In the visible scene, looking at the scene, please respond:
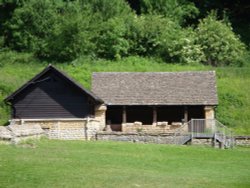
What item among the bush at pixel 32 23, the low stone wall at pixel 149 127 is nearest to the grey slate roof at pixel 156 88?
the low stone wall at pixel 149 127

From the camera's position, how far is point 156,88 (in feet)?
152

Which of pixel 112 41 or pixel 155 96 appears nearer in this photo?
pixel 155 96

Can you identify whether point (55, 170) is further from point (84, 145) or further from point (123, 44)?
point (123, 44)

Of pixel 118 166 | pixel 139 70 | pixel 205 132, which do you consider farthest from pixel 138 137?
pixel 139 70

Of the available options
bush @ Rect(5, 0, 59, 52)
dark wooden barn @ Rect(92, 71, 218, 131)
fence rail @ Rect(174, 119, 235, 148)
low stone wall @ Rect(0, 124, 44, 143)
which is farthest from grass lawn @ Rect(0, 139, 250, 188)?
bush @ Rect(5, 0, 59, 52)

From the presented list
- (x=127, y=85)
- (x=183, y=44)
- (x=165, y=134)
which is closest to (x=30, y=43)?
(x=183, y=44)

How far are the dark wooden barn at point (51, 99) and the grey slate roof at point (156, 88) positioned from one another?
3010 mm

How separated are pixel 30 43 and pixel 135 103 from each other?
21.8 m

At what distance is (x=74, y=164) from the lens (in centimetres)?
2423

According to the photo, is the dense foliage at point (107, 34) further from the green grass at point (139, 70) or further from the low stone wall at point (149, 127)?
the low stone wall at point (149, 127)

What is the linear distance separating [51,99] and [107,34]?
20.0 meters

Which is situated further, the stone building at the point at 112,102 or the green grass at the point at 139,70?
the green grass at the point at 139,70

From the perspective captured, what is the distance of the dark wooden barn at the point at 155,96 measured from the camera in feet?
146

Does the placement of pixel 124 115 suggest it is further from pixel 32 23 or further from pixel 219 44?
pixel 32 23
